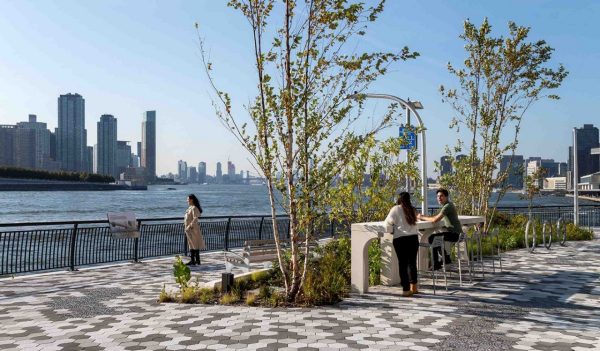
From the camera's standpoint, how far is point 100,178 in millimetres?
191125

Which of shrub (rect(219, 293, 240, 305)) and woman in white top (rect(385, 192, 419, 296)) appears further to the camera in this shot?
woman in white top (rect(385, 192, 419, 296))

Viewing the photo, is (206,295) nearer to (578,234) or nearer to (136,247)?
(136,247)

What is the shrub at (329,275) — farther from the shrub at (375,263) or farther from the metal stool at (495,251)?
the metal stool at (495,251)

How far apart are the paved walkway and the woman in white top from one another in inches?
12.5

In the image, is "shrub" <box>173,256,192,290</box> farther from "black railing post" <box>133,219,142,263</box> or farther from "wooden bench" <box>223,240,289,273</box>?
"black railing post" <box>133,219,142,263</box>

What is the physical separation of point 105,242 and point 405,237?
31.8 feet

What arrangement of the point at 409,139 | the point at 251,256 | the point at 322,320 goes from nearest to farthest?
the point at 322,320 → the point at 251,256 → the point at 409,139

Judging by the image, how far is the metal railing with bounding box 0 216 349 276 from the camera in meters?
13.4

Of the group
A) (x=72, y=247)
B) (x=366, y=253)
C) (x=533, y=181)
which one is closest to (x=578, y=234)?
(x=533, y=181)

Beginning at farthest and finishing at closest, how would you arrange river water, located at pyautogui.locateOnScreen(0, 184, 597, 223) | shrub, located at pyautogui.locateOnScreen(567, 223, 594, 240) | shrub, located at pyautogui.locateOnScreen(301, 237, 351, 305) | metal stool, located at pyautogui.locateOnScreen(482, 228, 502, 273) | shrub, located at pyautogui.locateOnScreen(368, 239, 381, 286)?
river water, located at pyautogui.locateOnScreen(0, 184, 597, 223)
shrub, located at pyautogui.locateOnScreen(567, 223, 594, 240)
metal stool, located at pyautogui.locateOnScreen(482, 228, 502, 273)
shrub, located at pyautogui.locateOnScreen(368, 239, 381, 286)
shrub, located at pyautogui.locateOnScreen(301, 237, 351, 305)

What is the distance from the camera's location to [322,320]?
24.9ft

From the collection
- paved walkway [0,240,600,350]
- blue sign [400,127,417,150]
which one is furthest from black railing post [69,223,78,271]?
blue sign [400,127,417,150]

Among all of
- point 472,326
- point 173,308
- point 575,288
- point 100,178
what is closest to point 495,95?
point 575,288

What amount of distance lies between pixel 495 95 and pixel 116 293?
42.5 ft
